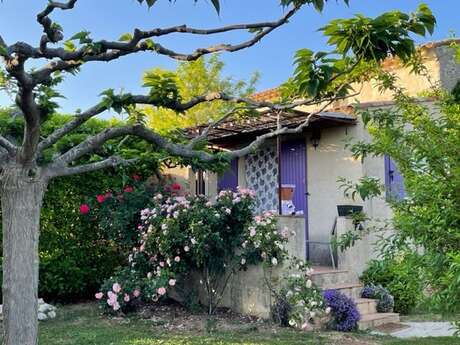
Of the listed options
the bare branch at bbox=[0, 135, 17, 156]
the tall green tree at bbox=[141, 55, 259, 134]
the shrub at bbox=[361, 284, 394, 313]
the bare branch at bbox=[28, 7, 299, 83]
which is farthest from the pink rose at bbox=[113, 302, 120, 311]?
the tall green tree at bbox=[141, 55, 259, 134]

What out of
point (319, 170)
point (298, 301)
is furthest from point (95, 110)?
point (319, 170)

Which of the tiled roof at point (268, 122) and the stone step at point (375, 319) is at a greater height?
the tiled roof at point (268, 122)

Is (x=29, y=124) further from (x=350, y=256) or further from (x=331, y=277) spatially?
(x=350, y=256)

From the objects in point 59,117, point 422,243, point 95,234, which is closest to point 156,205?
point 95,234

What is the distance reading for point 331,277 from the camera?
9.60 meters

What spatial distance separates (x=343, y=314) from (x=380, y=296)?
58.5 inches

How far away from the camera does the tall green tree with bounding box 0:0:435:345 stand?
3.56 metres

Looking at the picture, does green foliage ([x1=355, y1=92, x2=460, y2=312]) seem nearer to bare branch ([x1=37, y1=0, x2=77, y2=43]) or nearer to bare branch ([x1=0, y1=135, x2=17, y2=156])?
bare branch ([x1=37, y1=0, x2=77, y2=43])

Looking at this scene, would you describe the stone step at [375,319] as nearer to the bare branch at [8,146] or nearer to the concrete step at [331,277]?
the concrete step at [331,277]

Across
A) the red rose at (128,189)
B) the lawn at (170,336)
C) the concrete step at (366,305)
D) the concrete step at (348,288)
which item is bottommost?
the lawn at (170,336)

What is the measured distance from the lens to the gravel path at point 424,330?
799 centimetres

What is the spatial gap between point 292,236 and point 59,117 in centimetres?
554

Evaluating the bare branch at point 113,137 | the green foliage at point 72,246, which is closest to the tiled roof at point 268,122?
the green foliage at point 72,246

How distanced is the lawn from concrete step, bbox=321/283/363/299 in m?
1.47
